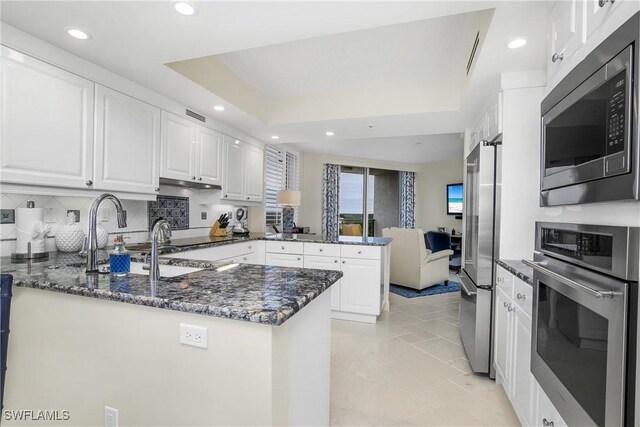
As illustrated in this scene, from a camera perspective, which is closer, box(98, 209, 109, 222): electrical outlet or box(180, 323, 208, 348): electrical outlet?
box(180, 323, 208, 348): electrical outlet

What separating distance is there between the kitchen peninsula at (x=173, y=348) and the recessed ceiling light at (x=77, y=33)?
1431mm

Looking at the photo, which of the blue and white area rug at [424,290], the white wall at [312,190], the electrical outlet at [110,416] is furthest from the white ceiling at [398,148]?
the electrical outlet at [110,416]

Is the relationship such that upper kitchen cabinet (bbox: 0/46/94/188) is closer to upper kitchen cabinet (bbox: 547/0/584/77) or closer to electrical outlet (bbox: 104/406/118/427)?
electrical outlet (bbox: 104/406/118/427)

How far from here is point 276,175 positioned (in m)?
5.50

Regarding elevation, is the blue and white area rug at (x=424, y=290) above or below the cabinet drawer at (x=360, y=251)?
below

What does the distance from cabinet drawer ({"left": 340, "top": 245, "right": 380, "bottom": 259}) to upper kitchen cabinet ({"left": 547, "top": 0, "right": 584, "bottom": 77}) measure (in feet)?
7.69

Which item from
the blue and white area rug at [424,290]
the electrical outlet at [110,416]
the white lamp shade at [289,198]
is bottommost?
the blue and white area rug at [424,290]

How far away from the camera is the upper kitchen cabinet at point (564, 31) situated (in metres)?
1.15

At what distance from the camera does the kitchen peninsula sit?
103 cm

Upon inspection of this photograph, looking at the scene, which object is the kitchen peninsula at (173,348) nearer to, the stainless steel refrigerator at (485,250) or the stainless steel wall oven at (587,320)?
the stainless steel wall oven at (587,320)

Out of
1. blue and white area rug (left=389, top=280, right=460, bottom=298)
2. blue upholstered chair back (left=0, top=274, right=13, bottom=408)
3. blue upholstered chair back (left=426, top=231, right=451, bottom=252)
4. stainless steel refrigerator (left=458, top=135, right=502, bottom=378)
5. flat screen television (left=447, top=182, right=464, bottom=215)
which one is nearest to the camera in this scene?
blue upholstered chair back (left=0, top=274, right=13, bottom=408)

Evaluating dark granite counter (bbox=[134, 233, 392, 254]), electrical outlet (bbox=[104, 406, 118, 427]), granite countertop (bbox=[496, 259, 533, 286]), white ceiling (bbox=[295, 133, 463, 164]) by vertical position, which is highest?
white ceiling (bbox=[295, 133, 463, 164])

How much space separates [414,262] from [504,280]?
2.80m

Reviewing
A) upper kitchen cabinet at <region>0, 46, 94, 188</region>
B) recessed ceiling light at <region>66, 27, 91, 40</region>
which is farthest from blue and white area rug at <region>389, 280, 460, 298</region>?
recessed ceiling light at <region>66, 27, 91, 40</region>
